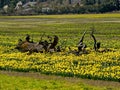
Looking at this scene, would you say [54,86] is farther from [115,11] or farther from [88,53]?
[115,11]

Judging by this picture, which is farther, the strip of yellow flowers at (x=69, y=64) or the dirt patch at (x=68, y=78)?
the strip of yellow flowers at (x=69, y=64)

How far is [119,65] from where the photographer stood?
117ft

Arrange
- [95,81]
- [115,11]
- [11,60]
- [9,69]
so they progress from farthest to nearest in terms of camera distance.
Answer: [115,11]
[11,60]
[9,69]
[95,81]

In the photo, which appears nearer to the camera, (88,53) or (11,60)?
(11,60)

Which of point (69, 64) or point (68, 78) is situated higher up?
point (68, 78)

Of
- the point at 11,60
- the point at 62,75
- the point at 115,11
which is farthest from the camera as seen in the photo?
the point at 115,11

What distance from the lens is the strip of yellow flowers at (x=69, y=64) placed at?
31.8 meters

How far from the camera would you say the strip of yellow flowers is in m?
31.8

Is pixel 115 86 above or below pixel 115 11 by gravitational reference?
above

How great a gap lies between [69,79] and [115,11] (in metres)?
163

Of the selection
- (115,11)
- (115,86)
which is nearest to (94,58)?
(115,86)

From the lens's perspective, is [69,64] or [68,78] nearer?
[68,78]

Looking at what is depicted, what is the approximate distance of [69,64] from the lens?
1438 inches

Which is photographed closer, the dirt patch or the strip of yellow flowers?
the dirt patch
